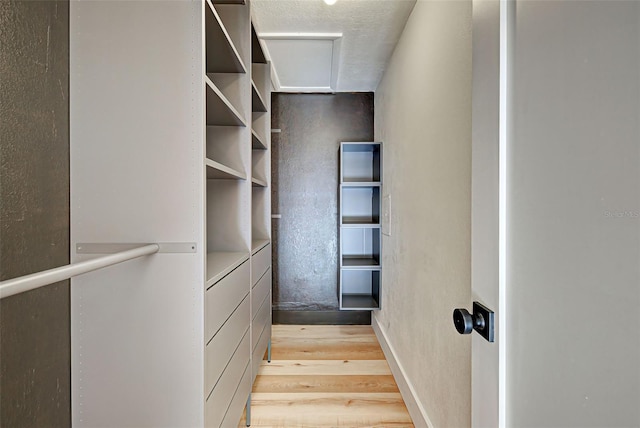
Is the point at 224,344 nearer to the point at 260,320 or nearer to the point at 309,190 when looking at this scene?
the point at 260,320

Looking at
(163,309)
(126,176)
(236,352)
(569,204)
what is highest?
(126,176)

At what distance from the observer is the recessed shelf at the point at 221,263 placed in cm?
134

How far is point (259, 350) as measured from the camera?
2.34m

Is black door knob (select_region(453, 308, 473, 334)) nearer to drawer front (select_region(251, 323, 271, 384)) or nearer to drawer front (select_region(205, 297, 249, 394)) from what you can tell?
drawer front (select_region(205, 297, 249, 394))

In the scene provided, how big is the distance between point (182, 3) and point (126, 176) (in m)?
0.58

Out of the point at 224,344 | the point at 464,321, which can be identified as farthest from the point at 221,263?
the point at 464,321

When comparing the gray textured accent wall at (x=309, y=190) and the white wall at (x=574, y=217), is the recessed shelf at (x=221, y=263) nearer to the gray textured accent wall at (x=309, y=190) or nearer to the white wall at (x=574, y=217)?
the white wall at (x=574, y=217)

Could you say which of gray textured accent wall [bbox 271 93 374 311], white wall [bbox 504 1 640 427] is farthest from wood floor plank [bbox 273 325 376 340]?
white wall [bbox 504 1 640 427]

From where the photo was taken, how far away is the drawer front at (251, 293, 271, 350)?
7.04 ft

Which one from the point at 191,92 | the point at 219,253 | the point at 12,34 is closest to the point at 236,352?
the point at 219,253

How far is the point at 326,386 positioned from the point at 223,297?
1.32 meters

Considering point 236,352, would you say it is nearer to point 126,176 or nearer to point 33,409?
point 33,409

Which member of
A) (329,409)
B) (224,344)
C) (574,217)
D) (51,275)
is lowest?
(329,409)

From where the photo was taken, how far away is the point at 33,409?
3.31 ft
